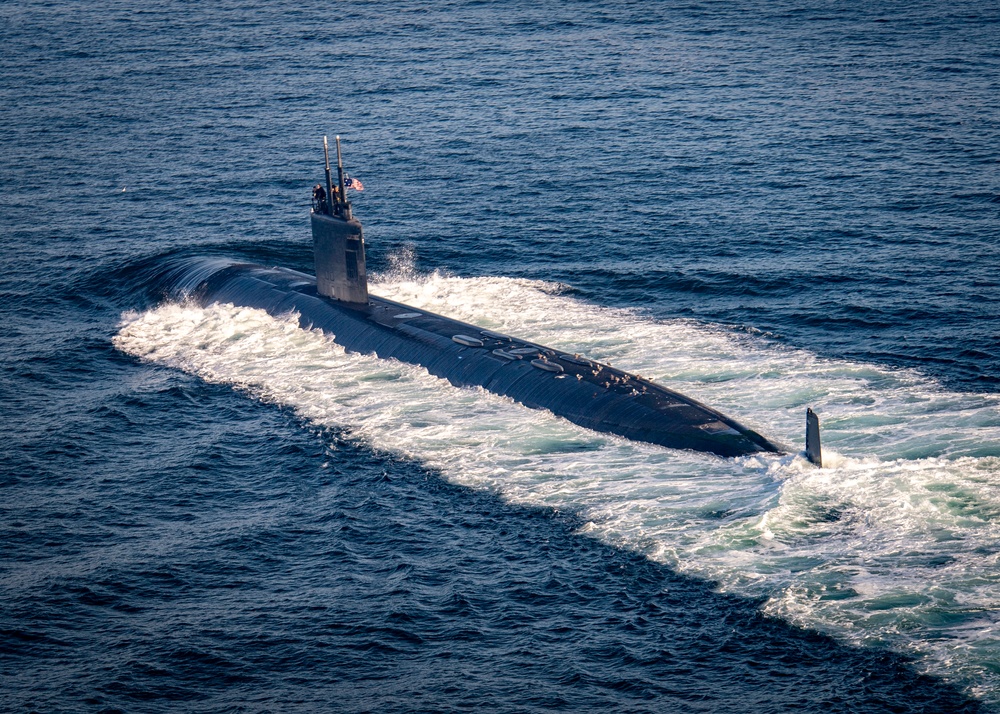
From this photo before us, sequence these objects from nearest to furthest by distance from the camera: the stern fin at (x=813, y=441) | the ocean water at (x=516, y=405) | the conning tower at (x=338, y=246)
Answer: the ocean water at (x=516, y=405), the stern fin at (x=813, y=441), the conning tower at (x=338, y=246)

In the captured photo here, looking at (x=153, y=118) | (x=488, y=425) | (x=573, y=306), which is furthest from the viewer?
(x=153, y=118)

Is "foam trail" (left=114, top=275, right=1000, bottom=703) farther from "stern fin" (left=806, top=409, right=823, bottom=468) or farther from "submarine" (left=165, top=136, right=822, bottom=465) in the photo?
"submarine" (left=165, top=136, right=822, bottom=465)

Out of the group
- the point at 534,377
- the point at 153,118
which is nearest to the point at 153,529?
the point at 534,377

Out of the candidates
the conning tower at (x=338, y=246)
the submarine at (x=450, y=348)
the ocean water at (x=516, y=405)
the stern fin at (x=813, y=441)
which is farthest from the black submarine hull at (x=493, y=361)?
the stern fin at (x=813, y=441)

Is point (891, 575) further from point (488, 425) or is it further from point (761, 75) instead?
point (761, 75)

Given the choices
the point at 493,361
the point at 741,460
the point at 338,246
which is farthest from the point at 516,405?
the point at 338,246

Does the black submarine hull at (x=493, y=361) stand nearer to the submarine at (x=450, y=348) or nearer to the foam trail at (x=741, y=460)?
the submarine at (x=450, y=348)

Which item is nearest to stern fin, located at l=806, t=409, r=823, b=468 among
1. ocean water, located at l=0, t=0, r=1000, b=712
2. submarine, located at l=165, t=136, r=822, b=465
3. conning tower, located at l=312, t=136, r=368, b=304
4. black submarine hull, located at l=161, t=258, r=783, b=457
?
submarine, located at l=165, t=136, r=822, b=465
